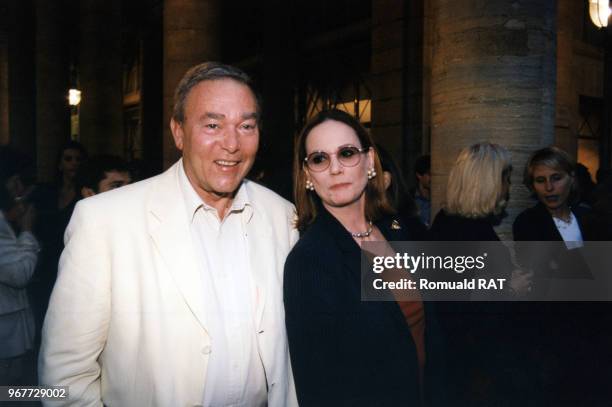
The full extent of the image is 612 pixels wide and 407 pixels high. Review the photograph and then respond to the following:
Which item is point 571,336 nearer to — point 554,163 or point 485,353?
point 485,353

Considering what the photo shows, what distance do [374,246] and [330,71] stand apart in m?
12.1

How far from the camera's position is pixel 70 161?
5.18m

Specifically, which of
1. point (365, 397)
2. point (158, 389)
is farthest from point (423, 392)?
point (158, 389)

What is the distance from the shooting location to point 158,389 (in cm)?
189

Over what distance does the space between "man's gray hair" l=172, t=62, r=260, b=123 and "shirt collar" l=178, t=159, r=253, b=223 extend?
23 cm

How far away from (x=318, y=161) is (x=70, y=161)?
3.84 metres

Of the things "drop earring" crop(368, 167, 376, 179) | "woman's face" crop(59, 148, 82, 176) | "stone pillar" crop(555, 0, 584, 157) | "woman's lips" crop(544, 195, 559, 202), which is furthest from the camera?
"stone pillar" crop(555, 0, 584, 157)

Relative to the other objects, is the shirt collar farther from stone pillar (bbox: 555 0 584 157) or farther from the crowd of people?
stone pillar (bbox: 555 0 584 157)

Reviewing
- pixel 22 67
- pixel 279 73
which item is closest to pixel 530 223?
pixel 279 73

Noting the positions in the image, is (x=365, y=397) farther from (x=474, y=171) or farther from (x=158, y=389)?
(x=474, y=171)

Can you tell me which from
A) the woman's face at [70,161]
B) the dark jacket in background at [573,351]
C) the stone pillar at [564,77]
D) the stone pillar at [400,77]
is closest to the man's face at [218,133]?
the dark jacket in background at [573,351]

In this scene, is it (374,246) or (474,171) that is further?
(474,171)

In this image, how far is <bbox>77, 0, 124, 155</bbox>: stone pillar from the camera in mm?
13516

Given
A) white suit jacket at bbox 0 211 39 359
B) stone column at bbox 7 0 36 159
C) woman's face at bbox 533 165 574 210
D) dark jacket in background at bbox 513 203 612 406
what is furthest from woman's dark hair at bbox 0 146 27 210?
stone column at bbox 7 0 36 159
